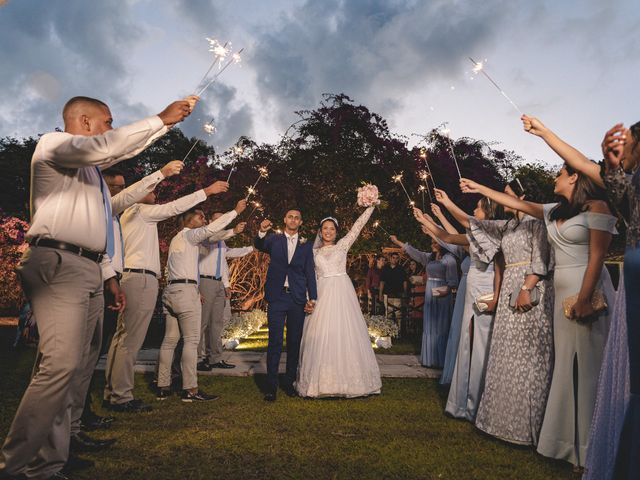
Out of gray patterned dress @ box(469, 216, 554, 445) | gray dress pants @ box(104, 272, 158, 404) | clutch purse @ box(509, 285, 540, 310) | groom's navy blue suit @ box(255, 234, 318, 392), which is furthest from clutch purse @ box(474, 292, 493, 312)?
gray dress pants @ box(104, 272, 158, 404)

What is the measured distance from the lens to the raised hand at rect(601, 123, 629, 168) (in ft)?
7.89

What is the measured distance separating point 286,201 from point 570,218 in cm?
747

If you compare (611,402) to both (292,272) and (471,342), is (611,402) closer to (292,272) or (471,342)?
(471,342)

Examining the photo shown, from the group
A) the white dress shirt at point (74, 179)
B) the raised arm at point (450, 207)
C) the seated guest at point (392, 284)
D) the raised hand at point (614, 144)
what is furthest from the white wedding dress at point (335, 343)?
the seated guest at point (392, 284)

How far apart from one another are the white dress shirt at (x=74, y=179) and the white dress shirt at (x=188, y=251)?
2.61 metres

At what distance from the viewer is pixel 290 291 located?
6.13m

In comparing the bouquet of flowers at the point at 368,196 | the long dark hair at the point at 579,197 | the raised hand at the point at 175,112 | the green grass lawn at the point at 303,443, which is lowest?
the green grass lawn at the point at 303,443

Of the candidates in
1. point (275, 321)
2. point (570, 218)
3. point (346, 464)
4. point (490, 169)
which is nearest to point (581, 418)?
point (570, 218)

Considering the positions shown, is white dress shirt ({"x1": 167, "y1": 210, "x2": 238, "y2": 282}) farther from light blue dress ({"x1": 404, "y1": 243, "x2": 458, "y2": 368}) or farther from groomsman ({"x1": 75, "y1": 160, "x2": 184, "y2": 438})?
light blue dress ({"x1": 404, "y1": 243, "x2": 458, "y2": 368})

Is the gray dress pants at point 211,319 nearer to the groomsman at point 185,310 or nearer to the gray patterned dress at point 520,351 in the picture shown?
the groomsman at point 185,310

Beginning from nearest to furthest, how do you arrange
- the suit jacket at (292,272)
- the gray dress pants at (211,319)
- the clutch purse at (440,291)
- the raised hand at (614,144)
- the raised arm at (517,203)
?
the raised hand at (614,144)
the raised arm at (517,203)
the suit jacket at (292,272)
the gray dress pants at (211,319)
the clutch purse at (440,291)

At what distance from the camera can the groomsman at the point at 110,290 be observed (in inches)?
147

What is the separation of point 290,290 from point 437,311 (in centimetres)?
377

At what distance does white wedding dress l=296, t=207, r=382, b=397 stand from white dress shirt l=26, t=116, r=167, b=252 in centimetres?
343
